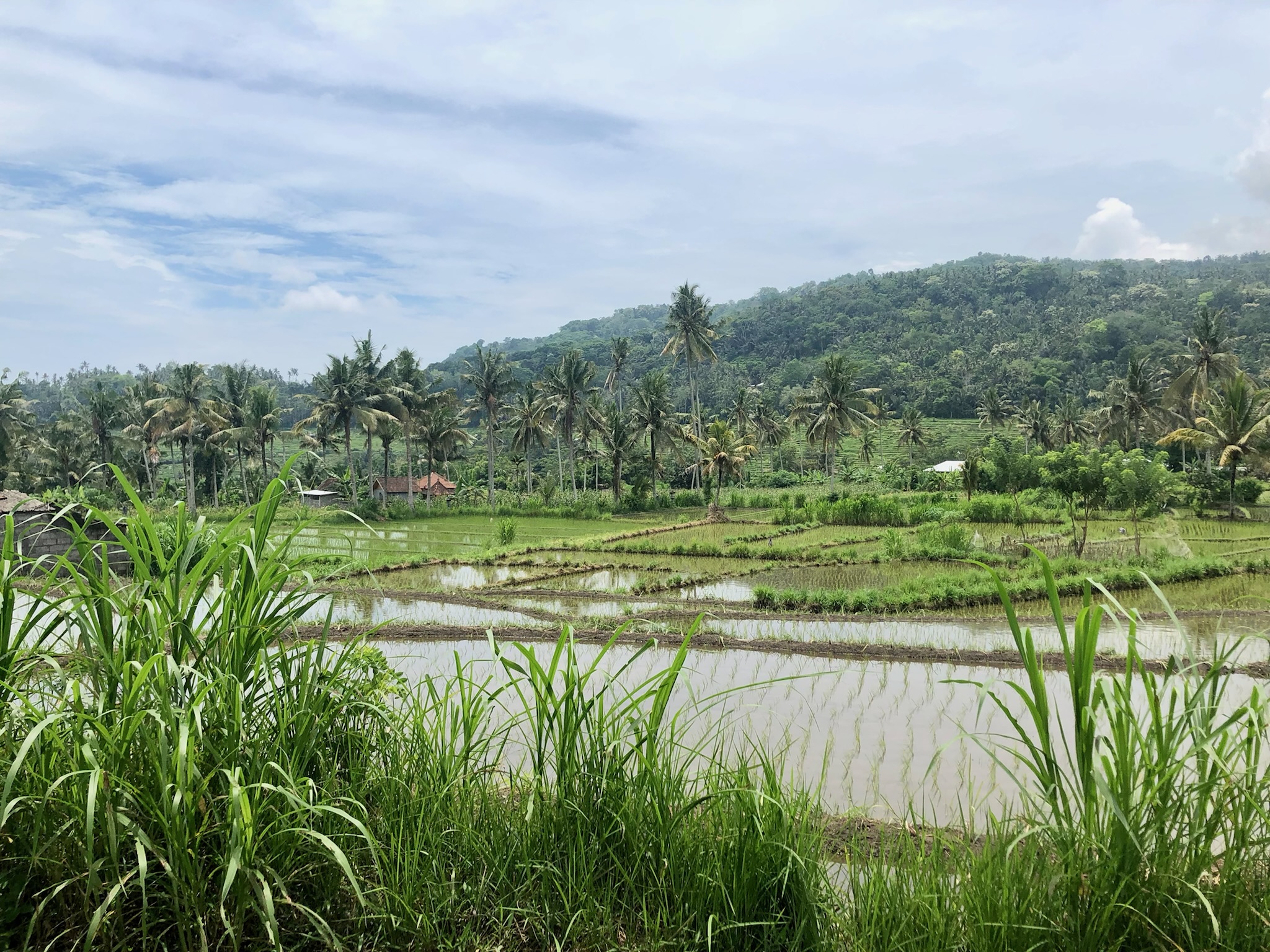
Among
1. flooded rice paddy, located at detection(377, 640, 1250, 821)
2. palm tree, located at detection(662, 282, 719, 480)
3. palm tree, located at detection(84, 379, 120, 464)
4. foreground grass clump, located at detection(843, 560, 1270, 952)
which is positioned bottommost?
flooded rice paddy, located at detection(377, 640, 1250, 821)

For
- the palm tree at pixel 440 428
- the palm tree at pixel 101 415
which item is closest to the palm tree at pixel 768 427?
the palm tree at pixel 440 428

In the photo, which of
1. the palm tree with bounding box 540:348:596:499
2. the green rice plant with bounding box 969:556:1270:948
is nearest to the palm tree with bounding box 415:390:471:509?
the palm tree with bounding box 540:348:596:499

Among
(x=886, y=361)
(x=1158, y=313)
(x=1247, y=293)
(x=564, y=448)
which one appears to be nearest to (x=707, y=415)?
(x=564, y=448)

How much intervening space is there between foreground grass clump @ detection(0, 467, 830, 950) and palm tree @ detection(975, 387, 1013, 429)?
63.3 meters

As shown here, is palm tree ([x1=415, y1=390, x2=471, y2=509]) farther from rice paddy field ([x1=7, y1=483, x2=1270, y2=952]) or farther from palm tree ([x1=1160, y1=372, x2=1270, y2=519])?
rice paddy field ([x1=7, y1=483, x2=1270, y2=952])

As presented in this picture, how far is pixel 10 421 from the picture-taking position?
38.8m

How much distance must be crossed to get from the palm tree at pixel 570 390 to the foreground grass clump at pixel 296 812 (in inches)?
1487

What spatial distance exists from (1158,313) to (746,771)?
102 metres

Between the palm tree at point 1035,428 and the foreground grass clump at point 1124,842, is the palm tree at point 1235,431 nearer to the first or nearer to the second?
the palm tree at point 1035,428

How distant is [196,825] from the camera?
90.3 inches

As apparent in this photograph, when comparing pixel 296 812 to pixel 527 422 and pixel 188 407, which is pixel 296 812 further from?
pixel 188 407

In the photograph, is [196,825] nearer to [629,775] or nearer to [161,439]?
[629,775]

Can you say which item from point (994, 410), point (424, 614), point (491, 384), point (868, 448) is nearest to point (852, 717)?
point (424, 614)

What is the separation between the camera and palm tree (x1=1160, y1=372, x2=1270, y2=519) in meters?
28.1
